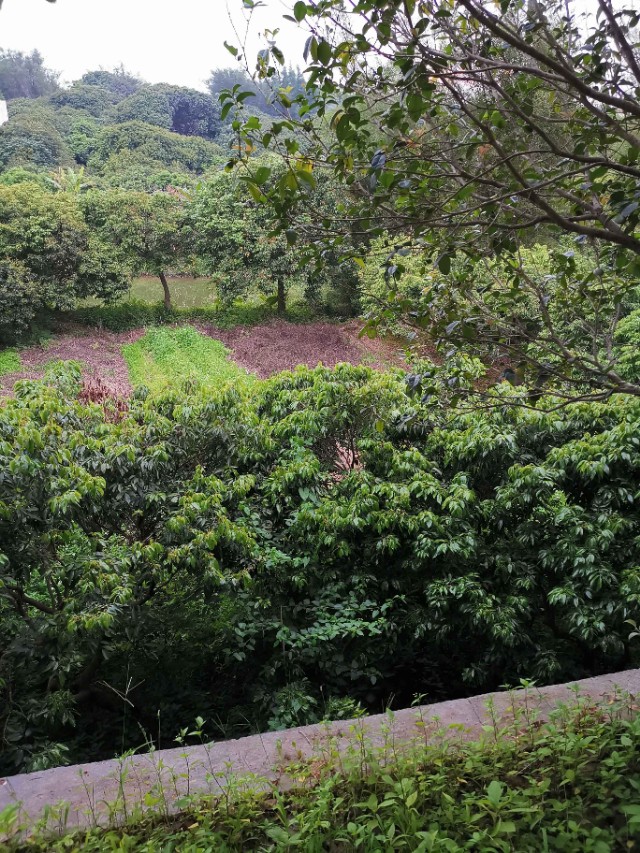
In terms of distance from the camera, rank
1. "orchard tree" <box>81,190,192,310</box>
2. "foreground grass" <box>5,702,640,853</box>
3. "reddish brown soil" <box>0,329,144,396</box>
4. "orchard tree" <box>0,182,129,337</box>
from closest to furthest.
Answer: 1. "foreground grass" <box>5,702,640,853</box>
2. "reddish brown soil" <box>0,329,144,396</box>
3. "orchard tree" <box>0,182,129,337</box>
4. "orchard tree" <box>81,190,192,310</box>

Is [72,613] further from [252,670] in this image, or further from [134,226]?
[134,226]

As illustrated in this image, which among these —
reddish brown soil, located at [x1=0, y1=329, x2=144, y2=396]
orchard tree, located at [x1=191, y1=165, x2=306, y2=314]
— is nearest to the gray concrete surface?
reddish brown soil, located at [x1=0, y1=329, x2=144, y2=396]

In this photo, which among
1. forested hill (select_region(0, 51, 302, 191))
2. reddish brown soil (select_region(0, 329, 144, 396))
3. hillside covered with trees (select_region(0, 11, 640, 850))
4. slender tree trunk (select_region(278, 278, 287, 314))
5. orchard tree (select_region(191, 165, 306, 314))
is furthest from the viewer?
forested hill (select_region(0, 51, 302, 191))

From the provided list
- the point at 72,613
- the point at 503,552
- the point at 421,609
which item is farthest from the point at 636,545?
the point at 72,613

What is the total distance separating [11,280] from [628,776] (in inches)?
638

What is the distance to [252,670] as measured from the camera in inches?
172

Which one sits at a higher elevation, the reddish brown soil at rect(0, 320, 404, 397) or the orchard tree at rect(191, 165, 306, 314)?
the orchard tree at rect(191, 165, 306, 314)

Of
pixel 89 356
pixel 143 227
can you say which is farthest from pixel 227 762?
pixel 143 227

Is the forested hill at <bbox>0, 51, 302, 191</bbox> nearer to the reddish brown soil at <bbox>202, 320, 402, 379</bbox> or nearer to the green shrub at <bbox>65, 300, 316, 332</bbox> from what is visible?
the green shrub at <bbox>65, 300, 316, 332</bbox>

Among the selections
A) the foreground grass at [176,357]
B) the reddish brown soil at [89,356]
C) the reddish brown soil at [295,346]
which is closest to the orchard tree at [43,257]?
the reddish brown soil at [89,356]

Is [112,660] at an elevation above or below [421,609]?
below

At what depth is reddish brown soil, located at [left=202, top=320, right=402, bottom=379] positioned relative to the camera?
Answer: 14797 mm

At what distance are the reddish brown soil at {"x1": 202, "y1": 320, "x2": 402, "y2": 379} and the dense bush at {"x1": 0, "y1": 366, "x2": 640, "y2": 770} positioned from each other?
933 centimetres

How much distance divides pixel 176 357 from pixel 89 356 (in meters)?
1.99
